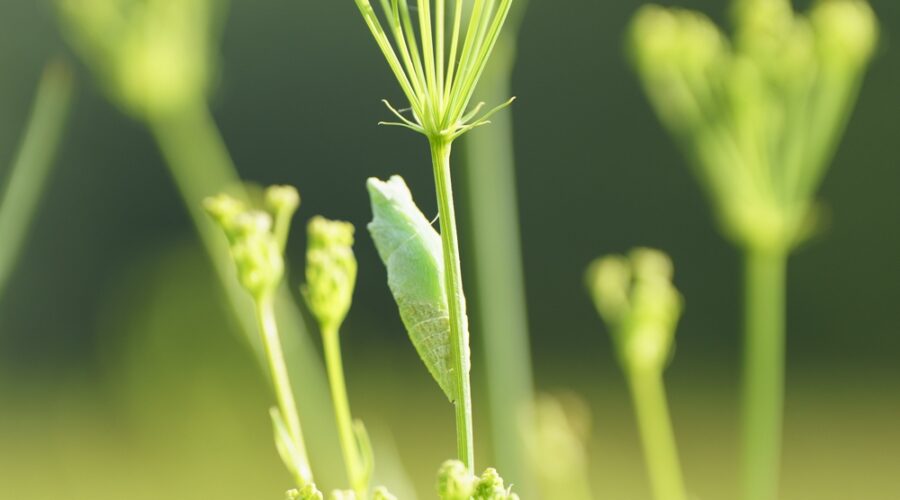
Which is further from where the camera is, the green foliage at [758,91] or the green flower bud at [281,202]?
the green foliage at [758,91]

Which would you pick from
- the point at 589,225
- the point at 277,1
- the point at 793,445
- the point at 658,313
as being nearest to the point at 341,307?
the point at 658,313

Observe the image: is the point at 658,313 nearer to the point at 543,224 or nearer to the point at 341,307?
the point at 341,307

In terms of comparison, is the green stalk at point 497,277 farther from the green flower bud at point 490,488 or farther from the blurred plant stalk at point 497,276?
the green flower bud at point 490,488

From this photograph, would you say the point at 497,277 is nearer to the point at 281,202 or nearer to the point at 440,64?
the point at 281,202

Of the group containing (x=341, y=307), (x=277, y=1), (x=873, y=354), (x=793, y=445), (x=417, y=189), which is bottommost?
(x=341, y=307)

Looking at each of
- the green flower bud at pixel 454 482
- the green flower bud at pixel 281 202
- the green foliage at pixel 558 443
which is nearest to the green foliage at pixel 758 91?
the green foliage at pixel 558 443

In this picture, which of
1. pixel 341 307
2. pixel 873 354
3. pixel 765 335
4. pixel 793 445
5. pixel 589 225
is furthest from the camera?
pixel 589 225

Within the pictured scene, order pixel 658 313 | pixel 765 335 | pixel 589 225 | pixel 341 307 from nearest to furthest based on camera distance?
pixel 341 307, pixel 658 313, pixel 765 335, pixel 589 225

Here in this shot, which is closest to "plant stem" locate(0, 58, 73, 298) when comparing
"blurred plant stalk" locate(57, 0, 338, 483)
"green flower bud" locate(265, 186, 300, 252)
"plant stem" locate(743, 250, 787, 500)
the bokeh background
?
"green flower bud" locate(265, 186, 300, 252)
